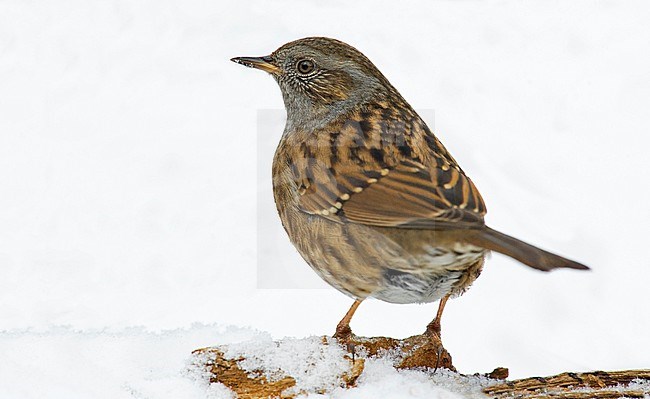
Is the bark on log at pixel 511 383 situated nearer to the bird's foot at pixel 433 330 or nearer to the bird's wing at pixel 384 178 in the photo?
the bird's foot at pixel 433 330

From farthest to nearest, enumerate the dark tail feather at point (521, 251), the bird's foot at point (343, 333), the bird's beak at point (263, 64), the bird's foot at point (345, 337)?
1. the bird's beak at point (263, 64)
2. the bird's foot at point (343, 333)
3. the bird's foot at point (345, 337)
4. the dark tail feather at point (521, 251)

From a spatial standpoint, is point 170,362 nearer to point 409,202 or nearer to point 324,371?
point 324,371

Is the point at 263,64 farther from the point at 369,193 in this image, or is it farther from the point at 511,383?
the point at 511,383

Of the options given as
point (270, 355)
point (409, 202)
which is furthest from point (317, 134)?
point (270, 355)

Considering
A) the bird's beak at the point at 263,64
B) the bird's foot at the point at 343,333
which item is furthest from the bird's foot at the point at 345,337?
the bird's beak at the point at 263,64

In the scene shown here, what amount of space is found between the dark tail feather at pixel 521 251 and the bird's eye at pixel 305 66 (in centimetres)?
174

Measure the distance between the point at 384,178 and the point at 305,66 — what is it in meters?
1.15

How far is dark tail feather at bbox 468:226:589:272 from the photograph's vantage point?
3.67m

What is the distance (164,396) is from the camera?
13.2ft

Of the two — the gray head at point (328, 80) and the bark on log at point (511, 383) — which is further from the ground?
the gray head at point (328, 80)

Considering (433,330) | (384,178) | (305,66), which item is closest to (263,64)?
(305,66)

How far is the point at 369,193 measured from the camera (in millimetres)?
4410

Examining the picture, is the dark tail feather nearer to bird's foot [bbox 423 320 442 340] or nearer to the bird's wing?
the bird's wing

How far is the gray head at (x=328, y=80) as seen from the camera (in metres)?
5.23
